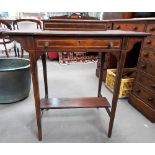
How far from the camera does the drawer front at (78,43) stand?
983 mm

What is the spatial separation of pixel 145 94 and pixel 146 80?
0.47ft

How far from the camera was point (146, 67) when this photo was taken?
159 cm

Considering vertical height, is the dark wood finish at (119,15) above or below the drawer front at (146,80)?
above

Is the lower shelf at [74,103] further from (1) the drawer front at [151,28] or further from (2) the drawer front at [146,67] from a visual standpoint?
(1) the drawer front at [151,28]

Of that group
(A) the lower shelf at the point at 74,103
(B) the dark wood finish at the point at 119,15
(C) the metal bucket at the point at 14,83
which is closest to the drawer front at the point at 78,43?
(A) the lower shelf at the point at 74,103

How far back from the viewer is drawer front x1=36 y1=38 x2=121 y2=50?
0.98m

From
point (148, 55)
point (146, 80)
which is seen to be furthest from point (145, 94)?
point (148, 55)

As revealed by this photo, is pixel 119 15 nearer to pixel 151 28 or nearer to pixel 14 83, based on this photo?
pixel 151 28

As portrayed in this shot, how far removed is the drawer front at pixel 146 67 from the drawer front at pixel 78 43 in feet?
2.17

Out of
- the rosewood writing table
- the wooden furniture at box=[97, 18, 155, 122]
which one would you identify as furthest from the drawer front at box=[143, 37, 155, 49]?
the rosewood writing table

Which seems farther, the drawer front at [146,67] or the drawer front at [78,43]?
the drawer front at [146,67]

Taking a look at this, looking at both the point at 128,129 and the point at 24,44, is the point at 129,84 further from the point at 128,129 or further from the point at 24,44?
the point at 24,44

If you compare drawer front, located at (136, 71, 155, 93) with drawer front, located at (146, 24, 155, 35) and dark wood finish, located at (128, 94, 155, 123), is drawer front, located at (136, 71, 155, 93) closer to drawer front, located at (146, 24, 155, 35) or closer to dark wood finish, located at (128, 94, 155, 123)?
dark wood finish, located at (128, 94, 155, 123)

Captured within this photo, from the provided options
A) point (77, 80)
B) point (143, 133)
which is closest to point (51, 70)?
point (77, 80)
